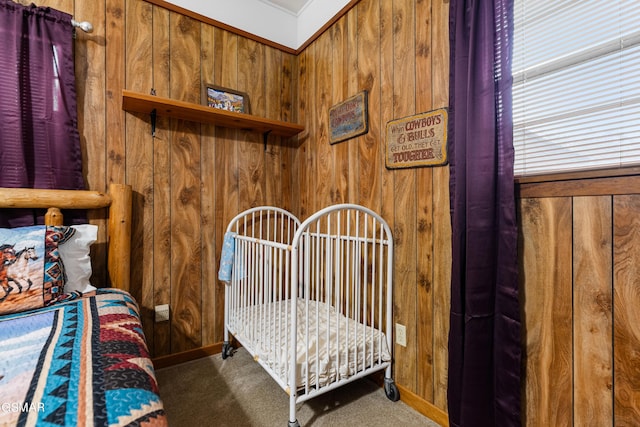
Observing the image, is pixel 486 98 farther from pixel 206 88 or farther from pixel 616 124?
pixel 206 88

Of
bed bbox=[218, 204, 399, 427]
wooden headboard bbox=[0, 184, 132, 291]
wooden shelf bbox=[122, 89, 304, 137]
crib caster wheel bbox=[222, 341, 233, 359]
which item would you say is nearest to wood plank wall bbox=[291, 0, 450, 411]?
bed bbox=[218, 204, 399, 427]

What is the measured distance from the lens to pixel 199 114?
6.18 feet

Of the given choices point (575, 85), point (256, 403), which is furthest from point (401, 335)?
point (575, 85)

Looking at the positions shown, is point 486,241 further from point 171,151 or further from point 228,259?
point 171,151

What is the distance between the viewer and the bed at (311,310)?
132cm

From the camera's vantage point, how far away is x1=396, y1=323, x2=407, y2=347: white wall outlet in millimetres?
1564

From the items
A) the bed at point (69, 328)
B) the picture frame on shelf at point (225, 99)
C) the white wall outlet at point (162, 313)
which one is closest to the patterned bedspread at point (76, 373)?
the bed at point (69, 328)

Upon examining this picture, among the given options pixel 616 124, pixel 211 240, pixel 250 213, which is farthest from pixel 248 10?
pixel 616 124

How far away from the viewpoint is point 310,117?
7.59 ft

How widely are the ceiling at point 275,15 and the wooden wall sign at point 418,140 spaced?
108 cm

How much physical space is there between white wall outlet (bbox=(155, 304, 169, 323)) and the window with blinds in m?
2.08

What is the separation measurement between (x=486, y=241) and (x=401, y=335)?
2.40 ft

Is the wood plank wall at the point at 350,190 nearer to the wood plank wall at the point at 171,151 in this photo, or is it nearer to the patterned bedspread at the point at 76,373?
the wood plank wall at the point at 171,151

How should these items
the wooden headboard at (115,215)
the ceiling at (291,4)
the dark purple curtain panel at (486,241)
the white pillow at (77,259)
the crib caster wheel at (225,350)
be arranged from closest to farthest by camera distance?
the dark purple curtain panel at (486,241) → the white pillow at (77,259) → the wooden headboard at (115,215) → the crib caster wheel at (225,350) → the ceiling at (291,4)
